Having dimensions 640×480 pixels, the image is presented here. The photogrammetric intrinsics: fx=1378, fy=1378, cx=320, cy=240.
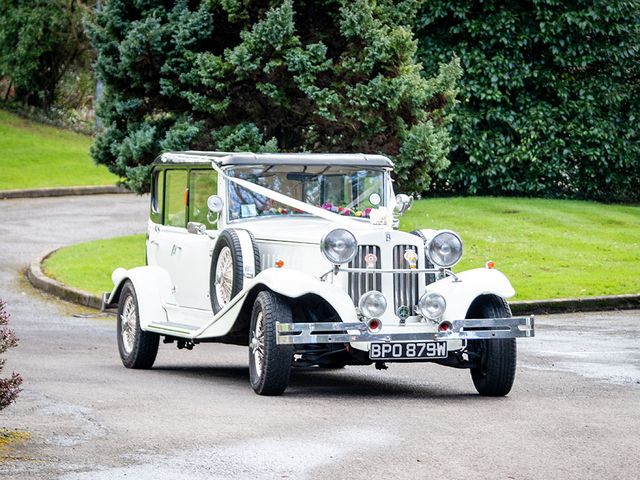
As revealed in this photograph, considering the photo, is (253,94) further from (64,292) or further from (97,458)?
(97,458)

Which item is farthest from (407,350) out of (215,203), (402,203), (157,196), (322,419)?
(157,196)

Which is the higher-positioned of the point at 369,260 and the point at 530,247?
the point at 369,260

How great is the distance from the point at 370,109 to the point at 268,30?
213cm

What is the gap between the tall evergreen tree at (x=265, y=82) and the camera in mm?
22703

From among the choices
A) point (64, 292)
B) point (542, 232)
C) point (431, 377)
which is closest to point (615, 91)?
point (542, 232)

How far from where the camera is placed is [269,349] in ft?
34.1

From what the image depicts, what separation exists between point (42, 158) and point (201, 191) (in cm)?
2637

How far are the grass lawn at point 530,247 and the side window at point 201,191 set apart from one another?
7020mm

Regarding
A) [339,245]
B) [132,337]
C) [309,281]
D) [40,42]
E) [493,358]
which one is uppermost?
[40,42]

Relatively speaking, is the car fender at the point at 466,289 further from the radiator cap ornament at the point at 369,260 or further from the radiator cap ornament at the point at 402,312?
the radiator cap ornament at the point at 369,260

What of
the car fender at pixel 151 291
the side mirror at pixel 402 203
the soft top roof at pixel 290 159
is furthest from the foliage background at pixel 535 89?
the side mirror at pixel 402 203

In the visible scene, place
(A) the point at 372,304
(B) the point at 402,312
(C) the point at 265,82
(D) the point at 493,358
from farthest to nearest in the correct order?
(C) the point at 265,82, (B) the point at 402,312, (D) the point at 493,358, (A) the point at 372,304

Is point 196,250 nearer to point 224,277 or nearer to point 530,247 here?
point 224,277

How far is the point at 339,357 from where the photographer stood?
10.9 meters
